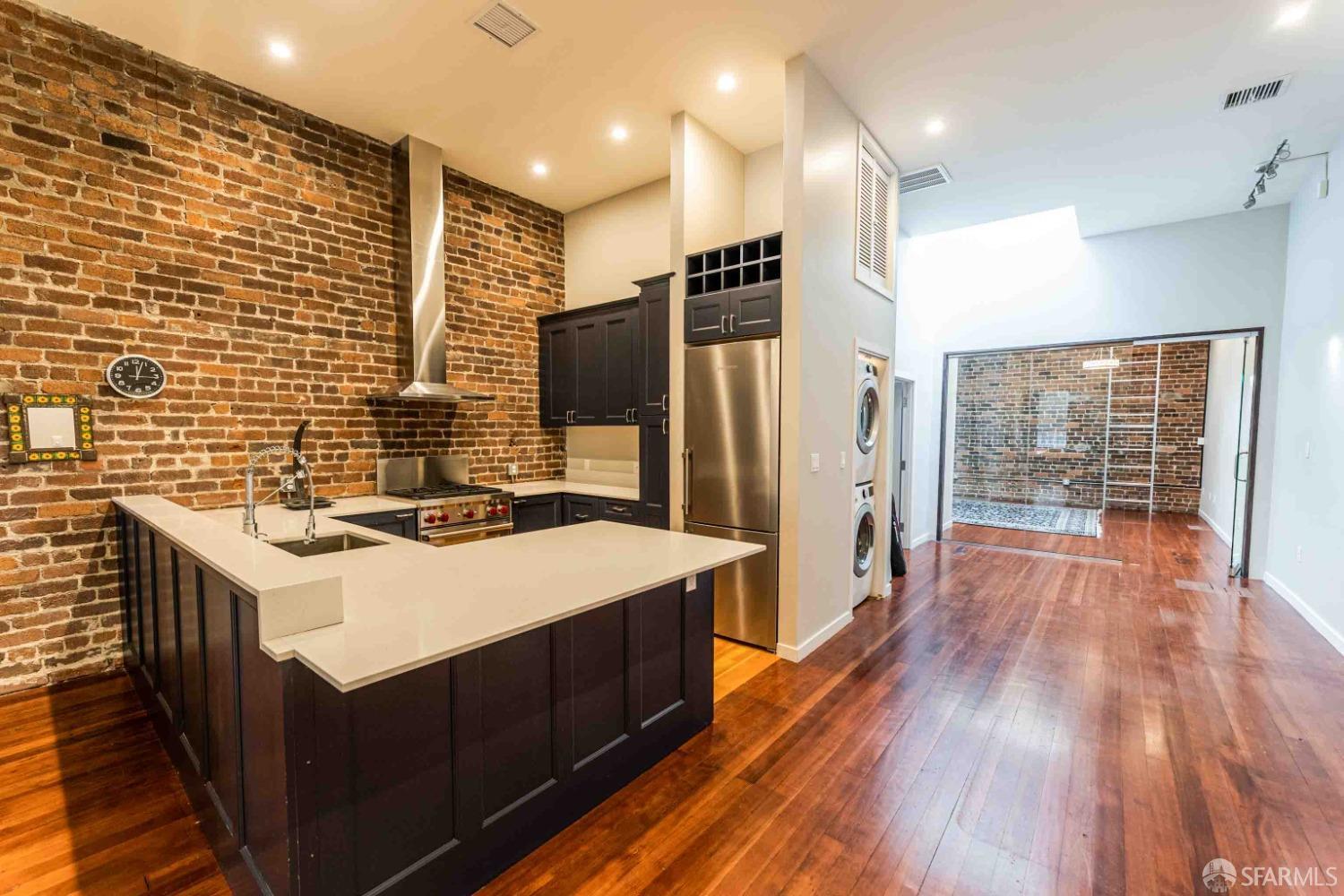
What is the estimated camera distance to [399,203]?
402cm

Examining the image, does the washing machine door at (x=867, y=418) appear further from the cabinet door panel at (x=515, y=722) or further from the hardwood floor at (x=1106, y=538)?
the hardwood floor at (x=1106, y=538)

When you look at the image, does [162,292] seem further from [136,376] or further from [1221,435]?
[1221,435]

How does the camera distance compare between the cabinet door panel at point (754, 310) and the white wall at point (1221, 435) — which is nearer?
the cabinet door panel at point (754, 310)

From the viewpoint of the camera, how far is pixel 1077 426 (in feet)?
24.8

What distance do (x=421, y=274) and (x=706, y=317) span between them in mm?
2143

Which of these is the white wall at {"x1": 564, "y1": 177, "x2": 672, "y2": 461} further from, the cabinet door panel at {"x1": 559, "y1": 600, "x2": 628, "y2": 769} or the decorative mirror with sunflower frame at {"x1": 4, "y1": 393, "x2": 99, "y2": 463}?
the decorative mirror with sunflower frame at {"x1": 4, "y1": 393, "x2": 99, "y2": 463}

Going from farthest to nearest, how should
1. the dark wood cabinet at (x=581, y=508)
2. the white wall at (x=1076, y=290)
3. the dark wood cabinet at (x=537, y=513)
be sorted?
the white wall at (x=1076, y=290), the dark wood cabinet at (x=581, y=508), the dark wood cabinet at (x=537, y=513)

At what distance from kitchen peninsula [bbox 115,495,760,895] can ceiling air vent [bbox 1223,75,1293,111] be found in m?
4.10

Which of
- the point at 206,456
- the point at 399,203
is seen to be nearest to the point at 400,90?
the point at 399,203

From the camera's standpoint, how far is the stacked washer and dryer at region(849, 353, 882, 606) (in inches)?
156

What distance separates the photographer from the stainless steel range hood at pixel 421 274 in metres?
3.94

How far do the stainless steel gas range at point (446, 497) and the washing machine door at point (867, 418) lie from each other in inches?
104

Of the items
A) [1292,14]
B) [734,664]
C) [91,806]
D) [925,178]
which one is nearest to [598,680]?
[734,664]

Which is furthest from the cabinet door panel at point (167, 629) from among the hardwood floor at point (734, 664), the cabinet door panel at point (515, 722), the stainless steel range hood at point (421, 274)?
the hardwood floor at point (734, 664)
